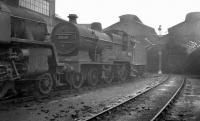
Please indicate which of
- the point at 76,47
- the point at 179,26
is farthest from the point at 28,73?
the point at 179,26

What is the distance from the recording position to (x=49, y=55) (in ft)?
38.0

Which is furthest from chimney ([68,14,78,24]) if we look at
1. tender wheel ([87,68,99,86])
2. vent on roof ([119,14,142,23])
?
vent on roof ([119,14,142,23])

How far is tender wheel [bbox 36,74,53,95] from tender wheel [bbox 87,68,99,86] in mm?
4050

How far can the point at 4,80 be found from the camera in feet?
29.2

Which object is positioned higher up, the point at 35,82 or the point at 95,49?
the point at 95,49

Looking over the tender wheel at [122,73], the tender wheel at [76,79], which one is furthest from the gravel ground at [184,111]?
the tender wheel at [122,73]

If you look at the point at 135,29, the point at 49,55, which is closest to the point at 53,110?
the point at 49,55

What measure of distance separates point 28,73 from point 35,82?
1011 mm

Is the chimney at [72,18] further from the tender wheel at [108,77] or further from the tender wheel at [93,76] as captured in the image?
the tender wheel at [108,77]

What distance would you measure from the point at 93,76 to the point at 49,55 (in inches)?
187

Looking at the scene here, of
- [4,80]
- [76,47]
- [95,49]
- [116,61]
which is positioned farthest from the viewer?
[116,61]

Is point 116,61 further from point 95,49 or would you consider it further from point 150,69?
point 150,69

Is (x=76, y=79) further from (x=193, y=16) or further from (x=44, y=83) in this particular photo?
(x=193, y=16)

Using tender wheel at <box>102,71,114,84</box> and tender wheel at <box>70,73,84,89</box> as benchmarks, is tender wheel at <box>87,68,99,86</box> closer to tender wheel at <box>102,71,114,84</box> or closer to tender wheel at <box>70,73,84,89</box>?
tender wheel at <box>102,71,114,84</box>
